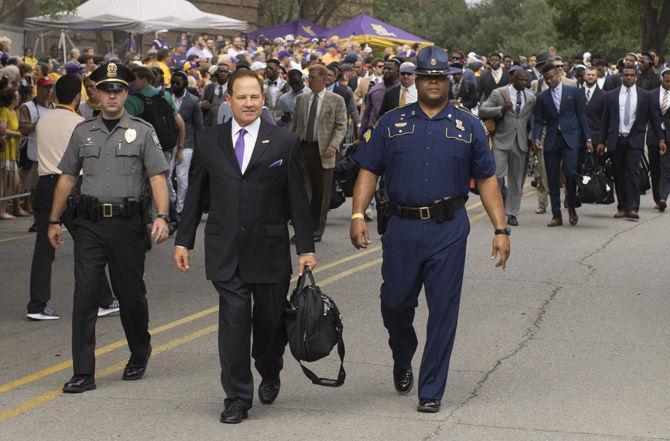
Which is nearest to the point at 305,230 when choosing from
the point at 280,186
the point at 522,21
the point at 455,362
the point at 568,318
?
the point at 280,186

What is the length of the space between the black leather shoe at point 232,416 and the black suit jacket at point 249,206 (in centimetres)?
68

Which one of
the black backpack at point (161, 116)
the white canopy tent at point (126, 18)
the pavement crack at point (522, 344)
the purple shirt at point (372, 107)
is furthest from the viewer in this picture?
the white canopy tent at point (126, 18)

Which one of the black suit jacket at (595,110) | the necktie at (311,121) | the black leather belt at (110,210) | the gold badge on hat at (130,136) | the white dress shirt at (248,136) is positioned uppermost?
the white dress shirt at (248,136)

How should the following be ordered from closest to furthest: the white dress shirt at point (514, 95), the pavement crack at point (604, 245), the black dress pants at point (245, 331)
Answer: the black dress pants at point (245, 331) < the pavement crack at point (604, 245) < the white dress shirt at point (514, 95)

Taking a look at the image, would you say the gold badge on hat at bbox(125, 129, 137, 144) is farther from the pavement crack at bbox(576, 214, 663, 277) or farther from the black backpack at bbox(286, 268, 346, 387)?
the pavement crack at bbox(576, 214, 663, 277)

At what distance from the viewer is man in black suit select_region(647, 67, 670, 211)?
65.6ft

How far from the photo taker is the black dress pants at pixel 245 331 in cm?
785

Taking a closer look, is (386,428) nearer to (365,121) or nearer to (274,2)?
(365,121)

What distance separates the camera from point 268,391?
8242 mm

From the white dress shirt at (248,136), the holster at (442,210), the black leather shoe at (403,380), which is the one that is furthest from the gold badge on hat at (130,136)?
the black leather shoe at (403,380)

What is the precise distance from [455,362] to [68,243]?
8147 millimetres

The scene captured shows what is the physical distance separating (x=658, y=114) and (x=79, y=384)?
12.5 meters

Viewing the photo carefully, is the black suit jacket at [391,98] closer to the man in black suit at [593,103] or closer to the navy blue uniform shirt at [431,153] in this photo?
the man in black suit at [593,103]

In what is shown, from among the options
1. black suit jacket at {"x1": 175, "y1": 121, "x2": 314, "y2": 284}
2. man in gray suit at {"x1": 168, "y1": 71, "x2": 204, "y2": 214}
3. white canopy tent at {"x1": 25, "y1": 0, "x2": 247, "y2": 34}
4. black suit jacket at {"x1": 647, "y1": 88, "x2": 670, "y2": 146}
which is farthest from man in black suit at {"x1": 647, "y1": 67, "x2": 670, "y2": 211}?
black suit jacket at {"x1": 175, "y1": 121, "x2": 314, "y2": 284}
